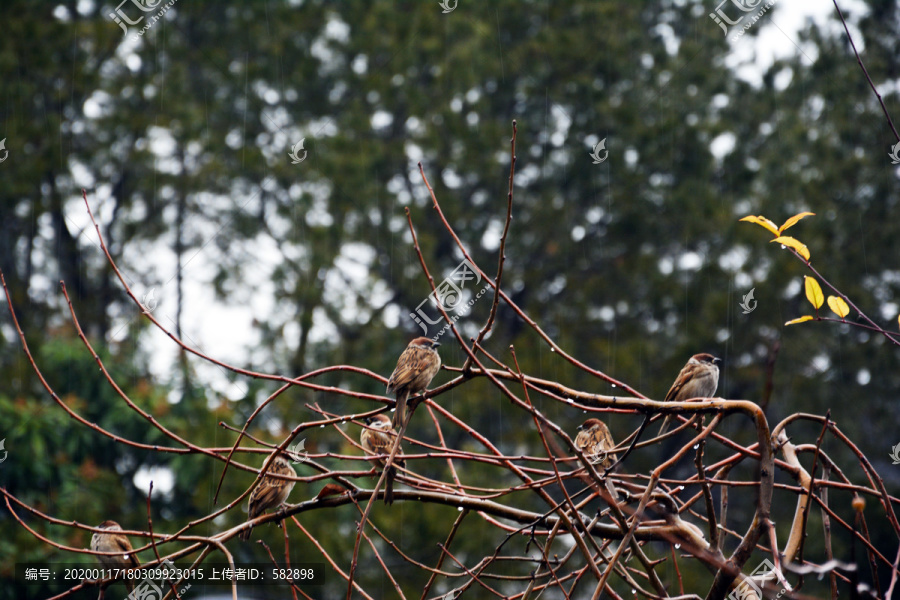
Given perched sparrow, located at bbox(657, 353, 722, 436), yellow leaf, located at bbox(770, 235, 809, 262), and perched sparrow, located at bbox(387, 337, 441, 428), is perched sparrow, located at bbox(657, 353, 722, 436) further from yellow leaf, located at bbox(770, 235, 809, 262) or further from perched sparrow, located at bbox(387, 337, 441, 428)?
yellow leaf, located at bbox(770, 235, 809, 262)

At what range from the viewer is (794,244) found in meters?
2.39

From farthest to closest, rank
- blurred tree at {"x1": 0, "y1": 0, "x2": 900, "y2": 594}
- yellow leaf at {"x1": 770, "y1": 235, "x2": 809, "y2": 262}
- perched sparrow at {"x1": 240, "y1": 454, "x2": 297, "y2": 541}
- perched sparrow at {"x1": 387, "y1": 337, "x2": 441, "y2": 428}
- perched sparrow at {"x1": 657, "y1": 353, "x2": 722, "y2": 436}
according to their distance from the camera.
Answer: blurred tree at {"x1": 0, "y1": 0, "x2": 900, "y2": 594}, perched sparrow at {"x1": 240, "y1": 454, "x2": 297, "y2": 541}, perched sparrow at {"x1": 657, "y1": 353, "x2": 722, "y2": 436}, perched sparrow at {"x1": 387, "y1": 337, "x2": 441, "y2": 428}, yellow leaf at {"x1": 770, "y1": 235, "x2": 809, "y2": 262}

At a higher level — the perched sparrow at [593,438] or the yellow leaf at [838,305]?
the perched sparrow at [593,438]

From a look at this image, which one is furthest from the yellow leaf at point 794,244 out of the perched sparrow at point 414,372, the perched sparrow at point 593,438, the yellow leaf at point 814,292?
the perched sparrow at point 593,438

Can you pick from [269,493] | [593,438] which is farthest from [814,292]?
[269,493]

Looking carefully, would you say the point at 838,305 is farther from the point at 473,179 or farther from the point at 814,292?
the point at 473,179

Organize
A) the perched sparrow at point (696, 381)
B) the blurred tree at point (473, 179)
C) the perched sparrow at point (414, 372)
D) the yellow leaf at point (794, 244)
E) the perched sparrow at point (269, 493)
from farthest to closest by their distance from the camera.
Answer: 1. the blurred tree at point (473, 179)
2. the perched sparrow at point (269, 493)
3. the perched sparrow at point (696, 381)
4. the perched sparrow at point (414, 372)
5. the yellow leaf at point (794, 244)

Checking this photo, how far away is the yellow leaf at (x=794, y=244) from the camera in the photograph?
7.75 ft

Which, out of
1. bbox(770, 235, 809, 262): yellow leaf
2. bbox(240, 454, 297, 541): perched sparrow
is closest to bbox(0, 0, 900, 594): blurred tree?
bbox(240, 454, 297, 541): perched sparrow

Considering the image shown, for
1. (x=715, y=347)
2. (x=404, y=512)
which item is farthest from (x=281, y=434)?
(x=715, y=347)

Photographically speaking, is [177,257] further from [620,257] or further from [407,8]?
[620,257]

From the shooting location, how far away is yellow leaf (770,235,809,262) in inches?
93.0

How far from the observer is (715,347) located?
11.0 meters

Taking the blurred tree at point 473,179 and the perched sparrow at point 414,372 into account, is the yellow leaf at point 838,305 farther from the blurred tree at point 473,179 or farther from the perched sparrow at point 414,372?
the blurred tree at point 473,179
